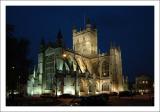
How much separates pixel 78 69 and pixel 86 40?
1583 centimetres

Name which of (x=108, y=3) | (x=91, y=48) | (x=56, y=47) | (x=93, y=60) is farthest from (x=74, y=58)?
(x=108, y=3)

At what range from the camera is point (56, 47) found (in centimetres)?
4053

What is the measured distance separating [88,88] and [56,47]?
27.7ft

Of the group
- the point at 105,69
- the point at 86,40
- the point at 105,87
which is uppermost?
the point at 86,40

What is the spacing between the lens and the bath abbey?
35.8 m

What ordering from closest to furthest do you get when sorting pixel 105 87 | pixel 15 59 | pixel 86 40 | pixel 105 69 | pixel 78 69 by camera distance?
pixel 15 59
pixel 78 69
pixel 105 87
pixel 105 69
pixel 86 40

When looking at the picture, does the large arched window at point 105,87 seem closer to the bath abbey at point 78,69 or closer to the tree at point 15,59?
the bath abbey at point 78,69

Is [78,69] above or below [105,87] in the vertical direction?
above

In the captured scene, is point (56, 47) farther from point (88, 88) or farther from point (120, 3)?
point (120, 3)

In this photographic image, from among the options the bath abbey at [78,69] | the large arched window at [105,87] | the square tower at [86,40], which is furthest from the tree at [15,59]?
the square tower at [86,40]

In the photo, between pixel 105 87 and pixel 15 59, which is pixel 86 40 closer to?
pixel 105 87

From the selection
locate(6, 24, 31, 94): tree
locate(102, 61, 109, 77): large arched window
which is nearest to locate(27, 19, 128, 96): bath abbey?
locate(102, 61, 109, 77): large arched window

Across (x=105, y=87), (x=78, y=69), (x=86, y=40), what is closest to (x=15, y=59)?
(x=78, y=69)

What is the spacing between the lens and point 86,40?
5400 centimetres
